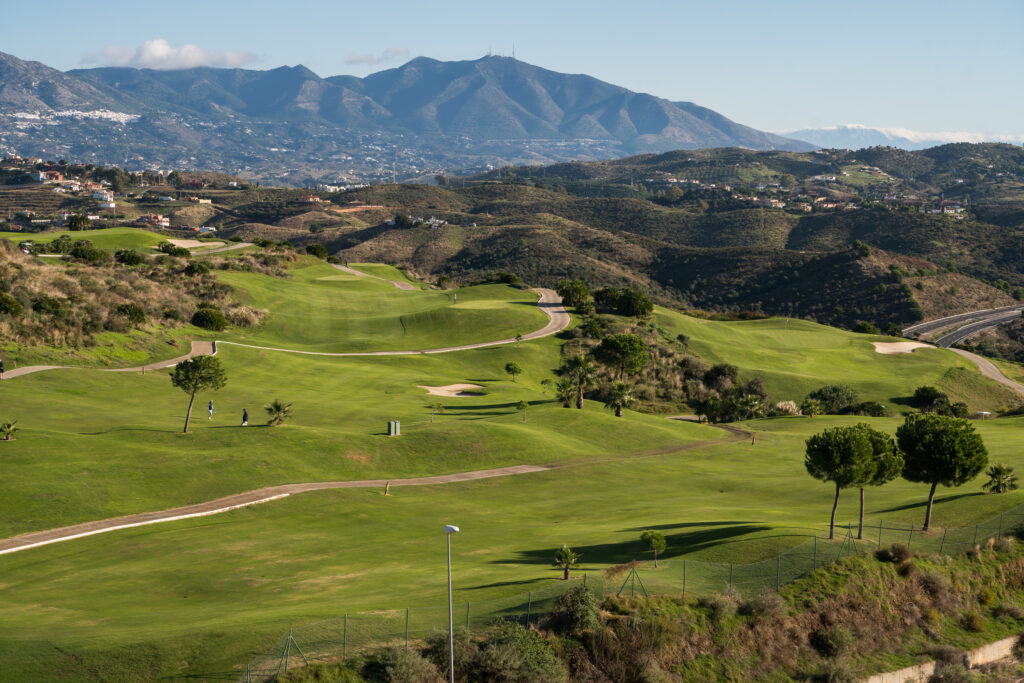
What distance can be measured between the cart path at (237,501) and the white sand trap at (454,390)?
24.3m

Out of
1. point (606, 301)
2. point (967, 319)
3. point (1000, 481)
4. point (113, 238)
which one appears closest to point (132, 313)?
point (606, 301)

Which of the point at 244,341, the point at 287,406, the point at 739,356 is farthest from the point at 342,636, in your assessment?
the point at 739,356

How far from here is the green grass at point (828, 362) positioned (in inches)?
3920

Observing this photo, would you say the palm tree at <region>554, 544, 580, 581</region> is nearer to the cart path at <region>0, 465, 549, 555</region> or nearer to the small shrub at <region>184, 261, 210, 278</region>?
the cart path at <region>0, 465, 549, 555</region>

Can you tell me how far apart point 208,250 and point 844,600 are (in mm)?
142766

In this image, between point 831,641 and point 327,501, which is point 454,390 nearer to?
point 327,501

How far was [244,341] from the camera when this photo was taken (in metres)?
94.2

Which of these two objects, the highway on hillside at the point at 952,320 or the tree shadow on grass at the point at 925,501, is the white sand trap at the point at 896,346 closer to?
the highway on hillside at the point at 952,320

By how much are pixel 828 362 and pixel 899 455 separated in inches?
3196

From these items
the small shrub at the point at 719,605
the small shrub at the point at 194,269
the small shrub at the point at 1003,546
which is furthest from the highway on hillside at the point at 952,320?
the small shrub at the point at 719,605

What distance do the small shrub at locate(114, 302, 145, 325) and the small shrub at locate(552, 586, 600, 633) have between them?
69370 millimetres

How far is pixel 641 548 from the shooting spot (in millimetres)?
35188

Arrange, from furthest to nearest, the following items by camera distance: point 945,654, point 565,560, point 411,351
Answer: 1. point 411,351
2. point 945,654
3. point 565,560

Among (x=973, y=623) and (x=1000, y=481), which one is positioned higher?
(x=1000, y=481)
